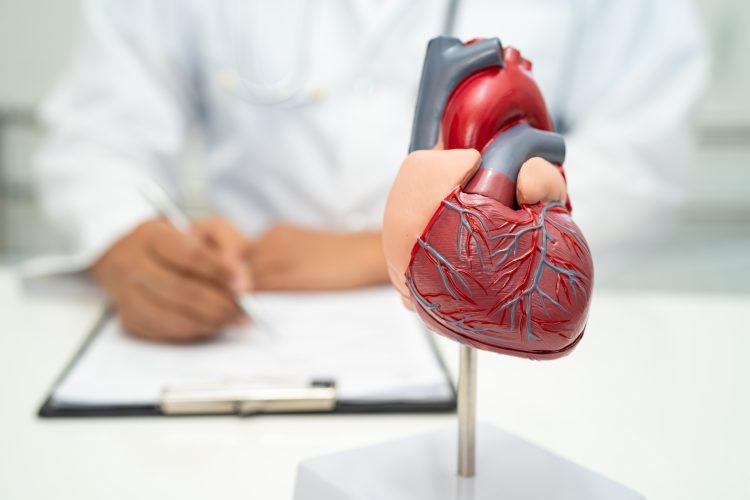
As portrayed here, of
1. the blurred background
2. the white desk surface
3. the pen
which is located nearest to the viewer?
the white desk surface

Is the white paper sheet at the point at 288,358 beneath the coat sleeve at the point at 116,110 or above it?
beneath

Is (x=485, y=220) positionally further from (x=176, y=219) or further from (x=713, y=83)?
(x=713, y=83)

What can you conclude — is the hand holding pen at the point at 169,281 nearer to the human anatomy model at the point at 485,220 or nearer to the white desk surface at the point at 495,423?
the white desk surface at the point at 495,423

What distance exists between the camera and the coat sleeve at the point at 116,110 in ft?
2.58

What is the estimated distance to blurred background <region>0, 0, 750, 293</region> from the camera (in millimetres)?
1565

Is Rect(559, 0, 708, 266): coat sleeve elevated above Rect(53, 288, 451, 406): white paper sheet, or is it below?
above

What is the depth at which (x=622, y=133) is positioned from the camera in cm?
81

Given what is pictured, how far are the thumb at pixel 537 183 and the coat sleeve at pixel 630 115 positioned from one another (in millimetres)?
538

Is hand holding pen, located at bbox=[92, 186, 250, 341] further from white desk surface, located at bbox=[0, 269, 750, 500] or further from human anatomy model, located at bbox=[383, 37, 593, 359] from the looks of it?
human anatomy model, located at bbox=[383, 37, 593, 359]

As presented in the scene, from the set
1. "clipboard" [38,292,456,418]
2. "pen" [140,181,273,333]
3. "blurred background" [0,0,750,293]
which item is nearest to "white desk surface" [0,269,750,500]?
"clipboard" [38,292,456,418]

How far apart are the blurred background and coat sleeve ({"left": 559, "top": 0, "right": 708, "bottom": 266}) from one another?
712 mm

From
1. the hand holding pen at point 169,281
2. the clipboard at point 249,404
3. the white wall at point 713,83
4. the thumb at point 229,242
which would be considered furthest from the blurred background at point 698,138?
the clipboard at point 249,404

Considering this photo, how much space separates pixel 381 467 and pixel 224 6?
2.24ft

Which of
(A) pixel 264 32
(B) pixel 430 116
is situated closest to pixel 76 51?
(A) pixel 264 32
